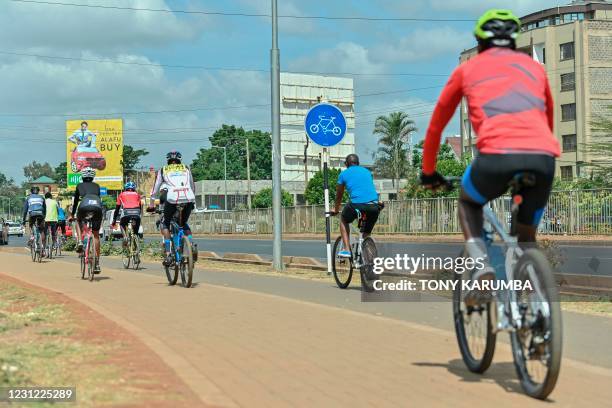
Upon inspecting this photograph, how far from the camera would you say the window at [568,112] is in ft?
231

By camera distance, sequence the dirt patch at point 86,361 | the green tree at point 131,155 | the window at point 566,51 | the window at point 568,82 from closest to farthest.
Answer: the dirt patch at point 86,361, the window at point 568,82, the window at point 566,51, the green tree at point 131,155

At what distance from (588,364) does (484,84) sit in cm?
247

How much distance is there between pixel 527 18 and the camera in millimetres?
78938

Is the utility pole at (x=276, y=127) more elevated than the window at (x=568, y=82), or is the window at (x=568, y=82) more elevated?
the window at (x=568, y=82)

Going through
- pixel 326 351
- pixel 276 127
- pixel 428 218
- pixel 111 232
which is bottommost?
pixel 326 351

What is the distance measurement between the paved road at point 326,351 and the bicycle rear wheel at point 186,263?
0.93 m

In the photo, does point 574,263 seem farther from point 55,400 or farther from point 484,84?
point 55,400

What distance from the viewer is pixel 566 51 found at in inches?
2790

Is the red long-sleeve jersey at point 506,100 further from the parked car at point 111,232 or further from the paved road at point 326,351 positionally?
the parked car at point 111,232

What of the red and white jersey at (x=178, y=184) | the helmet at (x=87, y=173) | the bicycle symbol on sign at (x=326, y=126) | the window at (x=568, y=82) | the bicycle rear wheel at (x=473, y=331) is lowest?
the bicycle rear wheel at (x=473, y=331)

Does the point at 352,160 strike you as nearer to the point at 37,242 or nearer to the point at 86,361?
the point at 86,361

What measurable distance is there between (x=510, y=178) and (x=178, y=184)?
27.6ft

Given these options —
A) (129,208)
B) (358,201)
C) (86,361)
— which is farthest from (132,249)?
(86,361)

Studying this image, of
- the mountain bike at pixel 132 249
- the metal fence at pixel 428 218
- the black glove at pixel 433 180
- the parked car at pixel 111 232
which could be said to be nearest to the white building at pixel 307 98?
the metal fence at pixel 428 218
